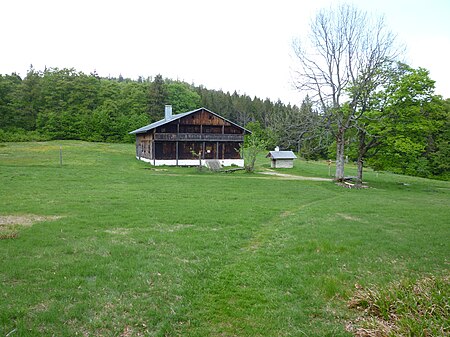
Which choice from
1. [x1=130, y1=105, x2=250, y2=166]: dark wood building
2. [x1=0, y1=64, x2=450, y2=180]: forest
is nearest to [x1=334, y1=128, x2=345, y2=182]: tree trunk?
[x1=0, y1=64, x2=450, y2=180]: forest

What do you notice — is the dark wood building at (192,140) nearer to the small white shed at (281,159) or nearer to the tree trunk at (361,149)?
the small white shed at (281,159)

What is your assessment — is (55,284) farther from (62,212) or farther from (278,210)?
(278,210)

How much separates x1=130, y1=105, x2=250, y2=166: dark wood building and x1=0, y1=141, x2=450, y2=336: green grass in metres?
24.1

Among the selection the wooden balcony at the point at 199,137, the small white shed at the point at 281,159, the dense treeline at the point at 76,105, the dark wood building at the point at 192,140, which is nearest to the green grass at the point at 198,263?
the wooden balcony at the point at 199,137

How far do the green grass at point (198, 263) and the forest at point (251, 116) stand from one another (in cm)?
1254

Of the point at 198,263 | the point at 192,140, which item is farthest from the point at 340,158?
the point at 198,263

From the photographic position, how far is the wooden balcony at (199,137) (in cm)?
3988

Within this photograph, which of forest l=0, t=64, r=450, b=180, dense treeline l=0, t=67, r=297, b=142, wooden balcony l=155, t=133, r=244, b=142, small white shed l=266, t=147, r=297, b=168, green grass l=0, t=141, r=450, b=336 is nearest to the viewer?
green grass l=0, t=141, r=450, b=336

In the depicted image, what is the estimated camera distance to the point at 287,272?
301 inches

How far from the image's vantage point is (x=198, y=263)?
8.04 metres

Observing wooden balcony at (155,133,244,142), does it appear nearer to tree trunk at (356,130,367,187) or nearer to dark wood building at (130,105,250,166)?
dark wood building at (130,105,250,166)

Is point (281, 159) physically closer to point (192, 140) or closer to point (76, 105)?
point (192, 140)

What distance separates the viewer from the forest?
2639 centimetres

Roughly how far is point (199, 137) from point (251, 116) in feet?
196
